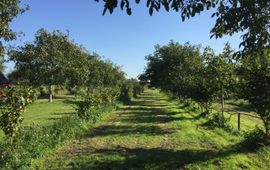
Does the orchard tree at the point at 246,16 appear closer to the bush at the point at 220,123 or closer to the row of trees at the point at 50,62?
the bush at the point at 220,123

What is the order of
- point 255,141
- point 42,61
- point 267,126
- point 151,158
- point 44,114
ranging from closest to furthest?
1. point 151,158
2. point 255,141
3. point 267,126
4. point 44,114
5. point 42,61

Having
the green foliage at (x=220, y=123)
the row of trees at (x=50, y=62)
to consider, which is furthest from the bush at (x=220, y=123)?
the row of trees at (x=50, y=62)

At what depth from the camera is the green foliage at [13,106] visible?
9.52 meters

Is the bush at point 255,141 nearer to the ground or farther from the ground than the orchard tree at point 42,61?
→ nearer to the ground

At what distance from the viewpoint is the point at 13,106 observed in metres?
9.88

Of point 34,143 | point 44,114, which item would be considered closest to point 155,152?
point 34,143

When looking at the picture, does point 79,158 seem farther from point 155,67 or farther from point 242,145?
point 155,67

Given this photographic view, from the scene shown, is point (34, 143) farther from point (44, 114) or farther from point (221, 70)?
point (44, 114)

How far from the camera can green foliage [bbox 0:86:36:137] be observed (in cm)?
952

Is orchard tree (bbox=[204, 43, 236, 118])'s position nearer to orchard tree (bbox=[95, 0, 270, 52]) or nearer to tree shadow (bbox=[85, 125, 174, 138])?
tree shadow (bbox=[85, 125, 174, 138])

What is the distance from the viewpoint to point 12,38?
15125 millimetres

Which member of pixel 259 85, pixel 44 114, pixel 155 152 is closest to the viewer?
pixel 155 152

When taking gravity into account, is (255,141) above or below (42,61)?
below

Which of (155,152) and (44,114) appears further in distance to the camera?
(44,114)
